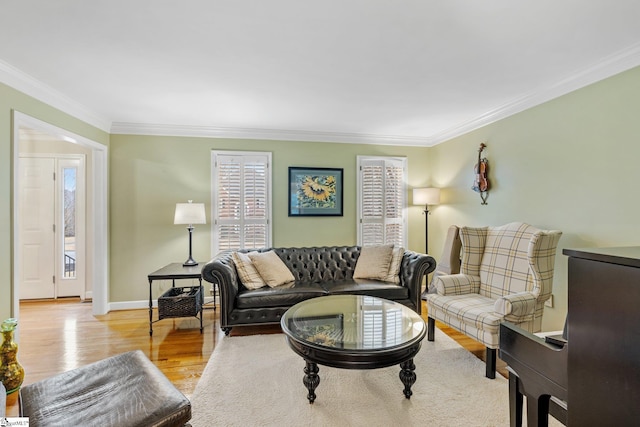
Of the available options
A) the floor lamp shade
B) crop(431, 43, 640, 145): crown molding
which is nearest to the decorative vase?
the floor lamp shade

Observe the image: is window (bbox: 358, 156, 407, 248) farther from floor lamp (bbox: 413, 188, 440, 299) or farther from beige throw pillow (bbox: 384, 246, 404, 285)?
beige throw pillow (bbox: 384, 246, 404, 285)

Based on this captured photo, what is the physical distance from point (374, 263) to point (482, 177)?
5.61 ft

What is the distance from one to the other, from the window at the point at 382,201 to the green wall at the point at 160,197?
950 mm

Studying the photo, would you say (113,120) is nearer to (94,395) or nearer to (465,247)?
(94,395)

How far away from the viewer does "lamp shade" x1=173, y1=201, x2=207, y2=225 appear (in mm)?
3716

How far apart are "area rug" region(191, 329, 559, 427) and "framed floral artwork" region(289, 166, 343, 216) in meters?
2.25

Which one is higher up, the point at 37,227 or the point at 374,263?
the point at 37,227

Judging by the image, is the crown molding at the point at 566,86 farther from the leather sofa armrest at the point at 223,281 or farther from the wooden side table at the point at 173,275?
the wooden side table at the point at 173,275

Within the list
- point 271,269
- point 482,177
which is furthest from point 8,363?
point 482,177

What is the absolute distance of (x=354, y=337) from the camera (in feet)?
6.48

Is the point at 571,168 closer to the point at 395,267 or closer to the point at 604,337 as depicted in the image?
the point at 395,267

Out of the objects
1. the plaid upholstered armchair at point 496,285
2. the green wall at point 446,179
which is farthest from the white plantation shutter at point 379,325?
the green wall at point 446,179

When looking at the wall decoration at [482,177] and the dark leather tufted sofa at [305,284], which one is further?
the wall decoration at [482,177]

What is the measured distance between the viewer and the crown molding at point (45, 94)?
2.40 meters
